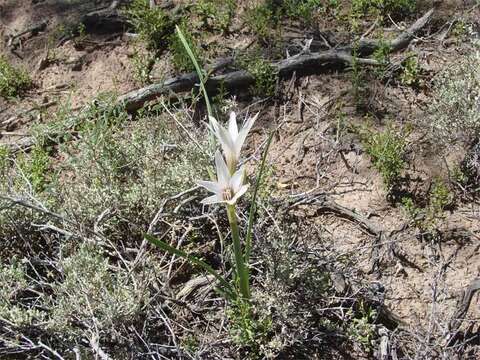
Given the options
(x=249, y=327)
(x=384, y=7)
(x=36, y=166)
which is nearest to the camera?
(x=249, y=327)

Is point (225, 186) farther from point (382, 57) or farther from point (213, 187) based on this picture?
point (382, 57)

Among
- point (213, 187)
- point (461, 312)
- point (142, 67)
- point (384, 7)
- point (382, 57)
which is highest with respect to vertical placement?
point (213, 187)

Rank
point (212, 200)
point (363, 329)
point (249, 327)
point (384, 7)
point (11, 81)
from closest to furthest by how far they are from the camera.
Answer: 1. point (212, 200)
2. point (249, 327)
3. point (363, 329)
4. point (11, 81)
5. point (384, 7)

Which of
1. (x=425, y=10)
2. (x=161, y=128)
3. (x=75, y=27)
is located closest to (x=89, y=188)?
(x=161, y=128)

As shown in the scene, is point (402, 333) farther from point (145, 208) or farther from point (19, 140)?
point (19, 140)

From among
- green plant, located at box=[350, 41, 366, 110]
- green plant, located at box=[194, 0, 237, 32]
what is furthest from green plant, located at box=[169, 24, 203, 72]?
green plant, located at box=[350, 41, 366, 110]

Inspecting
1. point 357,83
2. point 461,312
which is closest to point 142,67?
point 357,83

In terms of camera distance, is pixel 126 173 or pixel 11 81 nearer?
pixel 126 173
